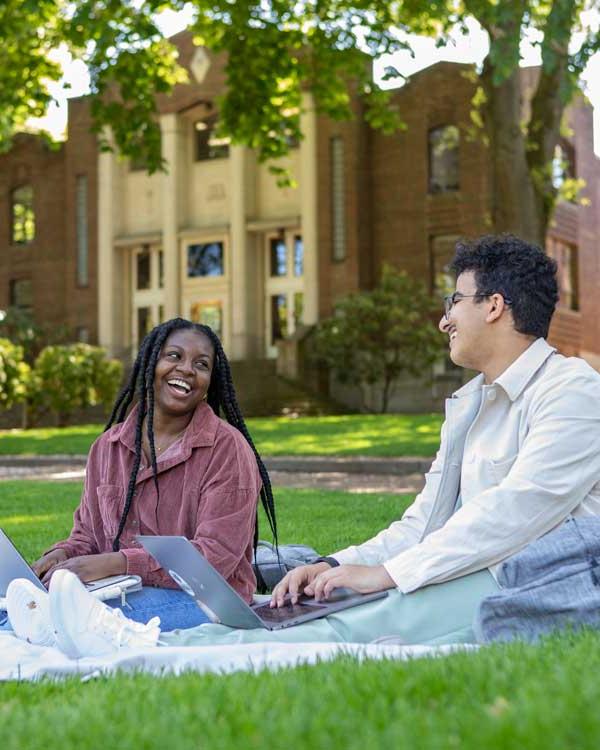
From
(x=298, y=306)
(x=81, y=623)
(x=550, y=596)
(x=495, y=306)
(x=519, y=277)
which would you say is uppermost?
(x=298, y=306)

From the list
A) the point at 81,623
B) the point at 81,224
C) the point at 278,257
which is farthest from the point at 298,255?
the point at 81,623

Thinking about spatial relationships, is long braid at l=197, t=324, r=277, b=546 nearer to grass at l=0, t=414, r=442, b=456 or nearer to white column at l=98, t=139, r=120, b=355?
grass at l=0, t=414, r=442, b=456

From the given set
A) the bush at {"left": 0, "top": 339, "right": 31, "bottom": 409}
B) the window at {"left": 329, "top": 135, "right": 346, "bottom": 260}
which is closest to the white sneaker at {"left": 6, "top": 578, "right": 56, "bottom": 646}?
the bush at {"left": 0, "top": 339, "right": 31, "bottom": 409}

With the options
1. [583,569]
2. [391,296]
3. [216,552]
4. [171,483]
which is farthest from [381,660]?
[391,296]

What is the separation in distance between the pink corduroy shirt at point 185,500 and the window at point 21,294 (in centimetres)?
4055

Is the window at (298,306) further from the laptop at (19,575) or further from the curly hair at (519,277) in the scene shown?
the curly hair at (519,277)

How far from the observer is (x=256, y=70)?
69.3 feet

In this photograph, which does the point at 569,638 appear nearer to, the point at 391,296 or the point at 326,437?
the point at 326,437

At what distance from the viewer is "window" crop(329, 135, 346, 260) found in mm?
38062

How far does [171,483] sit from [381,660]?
1.62 meters

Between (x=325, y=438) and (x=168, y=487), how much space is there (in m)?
16.6

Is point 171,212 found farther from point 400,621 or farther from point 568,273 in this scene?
point 400,621

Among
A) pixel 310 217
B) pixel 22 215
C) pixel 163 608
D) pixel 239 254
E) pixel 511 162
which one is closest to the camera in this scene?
pixel 163 608

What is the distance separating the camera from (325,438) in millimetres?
21594
